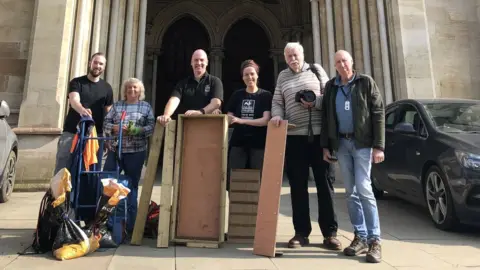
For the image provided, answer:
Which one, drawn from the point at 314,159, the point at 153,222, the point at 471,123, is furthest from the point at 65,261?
the point at 471,123

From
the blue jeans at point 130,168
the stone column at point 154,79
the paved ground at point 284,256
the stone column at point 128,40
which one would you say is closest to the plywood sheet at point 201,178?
the paved ground at point 284,256

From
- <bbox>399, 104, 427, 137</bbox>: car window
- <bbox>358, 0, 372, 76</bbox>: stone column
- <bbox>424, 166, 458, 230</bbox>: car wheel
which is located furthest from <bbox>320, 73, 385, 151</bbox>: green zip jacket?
<bbox>358, 0, 372, 76</bbox>: stone column

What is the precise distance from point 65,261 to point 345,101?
2.80m

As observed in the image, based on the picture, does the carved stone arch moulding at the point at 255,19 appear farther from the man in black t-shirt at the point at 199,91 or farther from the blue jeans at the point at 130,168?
the blue jeans at the point at 130,168

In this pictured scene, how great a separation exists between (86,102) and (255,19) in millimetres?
10860

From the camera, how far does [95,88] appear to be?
3.94m

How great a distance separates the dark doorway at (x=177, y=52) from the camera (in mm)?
13375

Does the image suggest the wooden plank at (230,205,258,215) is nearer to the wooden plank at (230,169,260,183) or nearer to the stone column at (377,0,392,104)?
the wooden plank at (230,169,260,183)

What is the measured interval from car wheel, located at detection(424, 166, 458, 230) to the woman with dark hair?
220 cm

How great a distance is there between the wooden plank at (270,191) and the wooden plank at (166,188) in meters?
0.86

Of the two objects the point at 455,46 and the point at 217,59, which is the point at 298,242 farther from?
the point at 217,59

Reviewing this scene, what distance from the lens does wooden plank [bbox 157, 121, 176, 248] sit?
335cm

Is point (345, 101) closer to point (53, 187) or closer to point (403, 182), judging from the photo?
point (403, 182)

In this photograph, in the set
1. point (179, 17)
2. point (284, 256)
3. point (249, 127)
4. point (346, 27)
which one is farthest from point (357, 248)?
point (179, 17)
